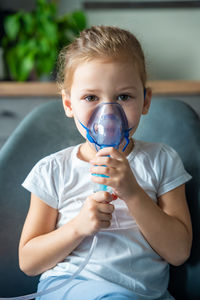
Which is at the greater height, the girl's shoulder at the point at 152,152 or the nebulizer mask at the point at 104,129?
the nebulizer mask at the point at 104,129

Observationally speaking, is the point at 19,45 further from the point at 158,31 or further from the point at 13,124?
the point at 158,31

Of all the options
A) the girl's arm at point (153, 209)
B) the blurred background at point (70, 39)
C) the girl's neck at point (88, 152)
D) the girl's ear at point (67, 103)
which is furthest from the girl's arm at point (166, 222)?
the blurred background at point (70, 39)

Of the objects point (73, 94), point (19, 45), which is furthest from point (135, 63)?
point (19, 45)

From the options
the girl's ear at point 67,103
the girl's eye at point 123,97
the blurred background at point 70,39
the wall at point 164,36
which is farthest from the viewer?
the wall at point 164,36

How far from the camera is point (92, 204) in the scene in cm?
73

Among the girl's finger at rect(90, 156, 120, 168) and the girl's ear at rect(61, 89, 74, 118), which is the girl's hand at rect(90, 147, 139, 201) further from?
the girl's ear at rect(61, 89, 74, 118)

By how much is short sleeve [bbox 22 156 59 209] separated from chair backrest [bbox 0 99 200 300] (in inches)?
5.8

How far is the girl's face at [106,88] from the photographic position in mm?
780

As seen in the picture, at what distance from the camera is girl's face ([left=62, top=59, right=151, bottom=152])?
0.78 m

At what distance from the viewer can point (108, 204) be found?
28.7 inches

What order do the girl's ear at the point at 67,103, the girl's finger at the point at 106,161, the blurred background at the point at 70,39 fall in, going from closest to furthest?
the girl's finger at the point at 106,161 → the girl's ear at the point at 67,103 → the blurred background at the point at 70,39

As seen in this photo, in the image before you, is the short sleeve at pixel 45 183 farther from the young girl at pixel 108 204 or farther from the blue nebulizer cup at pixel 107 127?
the blue nebulizer cup at pixel 107 127

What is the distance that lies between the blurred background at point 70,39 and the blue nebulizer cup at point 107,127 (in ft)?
3.46

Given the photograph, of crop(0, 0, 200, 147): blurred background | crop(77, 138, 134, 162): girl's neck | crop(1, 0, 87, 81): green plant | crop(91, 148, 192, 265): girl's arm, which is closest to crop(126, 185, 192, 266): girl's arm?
crop(91, 148, 192, 265): girl's arm
